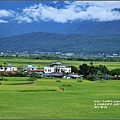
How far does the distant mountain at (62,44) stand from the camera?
9544 centimetres

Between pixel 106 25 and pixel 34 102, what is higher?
pixel 106 25

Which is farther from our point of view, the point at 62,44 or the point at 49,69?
the point at 62,44

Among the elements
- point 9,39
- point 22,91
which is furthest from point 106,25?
point 22,91

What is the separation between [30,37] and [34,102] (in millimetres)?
104804

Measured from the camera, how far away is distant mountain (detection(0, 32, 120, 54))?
9544 cm

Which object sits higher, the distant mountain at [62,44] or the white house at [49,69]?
the distant mountain at [62,44]

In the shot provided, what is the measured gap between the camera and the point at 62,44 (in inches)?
4405

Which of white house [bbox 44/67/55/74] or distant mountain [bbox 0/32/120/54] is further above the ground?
distant mountain [bbox 0/32/120/54]

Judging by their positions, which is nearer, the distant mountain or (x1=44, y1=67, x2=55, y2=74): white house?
(x1=44, y1=67, x2=55, y2=74): white house

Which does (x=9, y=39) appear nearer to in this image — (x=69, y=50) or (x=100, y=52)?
(x=69, y=50)

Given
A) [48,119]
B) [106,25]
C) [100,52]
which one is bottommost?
[48,119]

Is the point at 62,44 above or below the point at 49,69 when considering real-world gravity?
above

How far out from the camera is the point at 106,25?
606 ft

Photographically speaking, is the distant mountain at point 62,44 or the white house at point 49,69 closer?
the white house at point 49,69
